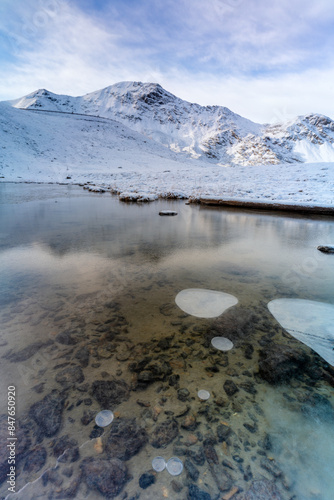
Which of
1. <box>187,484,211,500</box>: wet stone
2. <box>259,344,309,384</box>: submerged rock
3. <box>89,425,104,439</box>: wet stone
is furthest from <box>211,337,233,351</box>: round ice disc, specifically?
<box>89,425,104,439</box>: wet stone

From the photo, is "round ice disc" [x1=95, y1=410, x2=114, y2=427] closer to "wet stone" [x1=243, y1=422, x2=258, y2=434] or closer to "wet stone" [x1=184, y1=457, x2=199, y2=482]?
"wet stone" [x1=184, y1=457, x2=199, y2=482]

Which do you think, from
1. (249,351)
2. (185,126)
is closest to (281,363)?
(249,351)

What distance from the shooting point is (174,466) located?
129cm

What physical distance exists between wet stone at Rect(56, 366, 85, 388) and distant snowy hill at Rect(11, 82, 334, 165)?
127143 mm

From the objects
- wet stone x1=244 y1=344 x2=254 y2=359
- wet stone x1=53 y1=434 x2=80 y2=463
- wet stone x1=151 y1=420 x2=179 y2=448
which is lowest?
wet stone x1=53 y1=434 x2=80 y2=463

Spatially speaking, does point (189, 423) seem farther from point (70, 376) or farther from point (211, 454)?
point (70, 376)

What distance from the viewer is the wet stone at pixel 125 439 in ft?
4.35

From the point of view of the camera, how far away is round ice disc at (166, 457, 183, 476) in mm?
1258

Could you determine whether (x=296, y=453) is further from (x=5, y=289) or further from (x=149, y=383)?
(x=5, y=289)

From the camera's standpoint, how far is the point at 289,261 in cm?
459

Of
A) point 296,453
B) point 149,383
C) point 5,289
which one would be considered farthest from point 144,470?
point 5,289

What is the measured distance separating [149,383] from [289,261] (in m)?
3.95

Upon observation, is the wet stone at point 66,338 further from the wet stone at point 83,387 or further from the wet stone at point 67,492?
the wet stone at point 67,492

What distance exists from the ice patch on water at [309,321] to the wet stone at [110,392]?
181 cm
